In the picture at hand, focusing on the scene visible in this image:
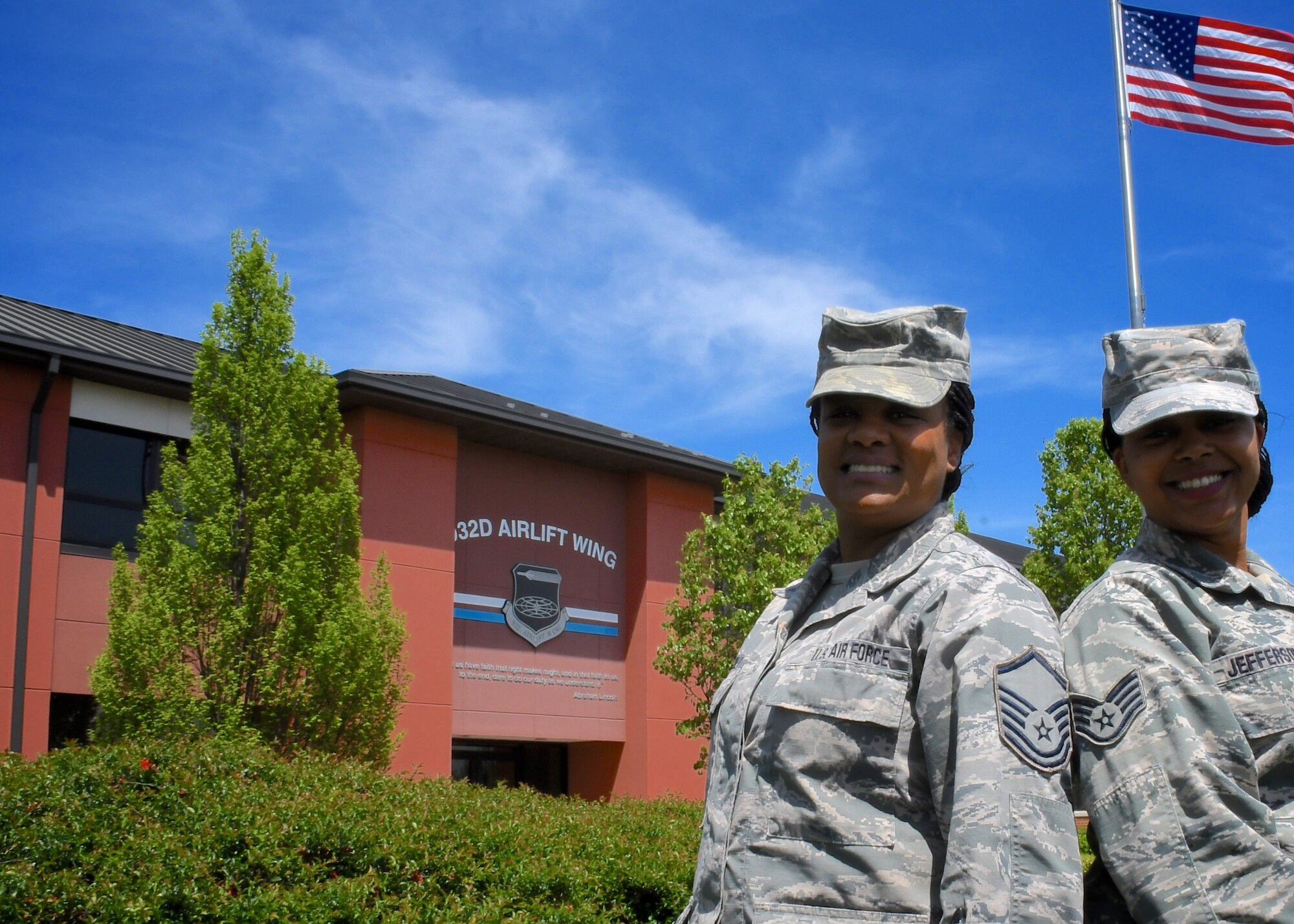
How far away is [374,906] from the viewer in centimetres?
604

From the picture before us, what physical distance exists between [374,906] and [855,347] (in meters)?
4.52

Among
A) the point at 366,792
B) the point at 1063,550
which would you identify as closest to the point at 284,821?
the point at 366,792

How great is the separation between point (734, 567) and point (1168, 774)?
15772mm

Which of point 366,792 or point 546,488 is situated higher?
point 546,488

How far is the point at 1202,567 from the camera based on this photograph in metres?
2.79

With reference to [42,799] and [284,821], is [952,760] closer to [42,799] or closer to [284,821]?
[284,821]

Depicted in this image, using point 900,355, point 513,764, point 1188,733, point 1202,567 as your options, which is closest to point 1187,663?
point 1188,733

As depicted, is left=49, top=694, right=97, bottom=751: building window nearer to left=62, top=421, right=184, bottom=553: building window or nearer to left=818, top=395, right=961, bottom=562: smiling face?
left=62, top=421, right=184, bottom=553: building window

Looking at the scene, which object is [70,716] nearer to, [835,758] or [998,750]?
[835,758]

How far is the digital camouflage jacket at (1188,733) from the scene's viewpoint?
2223 millimetres

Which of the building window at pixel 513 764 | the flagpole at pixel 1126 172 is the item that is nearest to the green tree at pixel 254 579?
the building window at pixel 513 764

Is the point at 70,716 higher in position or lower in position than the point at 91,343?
lower

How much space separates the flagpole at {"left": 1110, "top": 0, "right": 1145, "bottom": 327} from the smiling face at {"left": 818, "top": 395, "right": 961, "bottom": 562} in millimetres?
8169

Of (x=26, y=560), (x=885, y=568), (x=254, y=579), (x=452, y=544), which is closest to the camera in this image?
(x=885, y=568)
